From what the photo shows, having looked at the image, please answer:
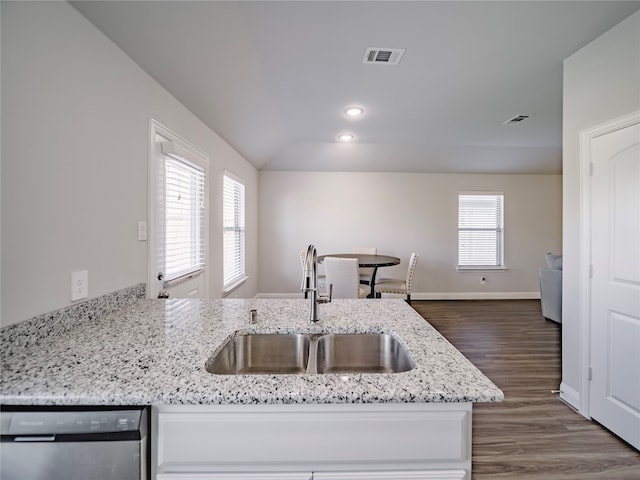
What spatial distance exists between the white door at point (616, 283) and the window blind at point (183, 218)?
2842 mm

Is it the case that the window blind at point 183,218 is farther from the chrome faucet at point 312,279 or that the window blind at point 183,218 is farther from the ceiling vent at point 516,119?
the ceiling vent at point 516,119

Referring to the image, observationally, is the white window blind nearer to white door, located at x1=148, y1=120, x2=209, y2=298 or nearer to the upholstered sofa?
white door, located at x1=148, y1=120, x2=209, y2=298

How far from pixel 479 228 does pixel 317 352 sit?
5272mm

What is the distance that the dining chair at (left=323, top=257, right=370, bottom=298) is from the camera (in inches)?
142

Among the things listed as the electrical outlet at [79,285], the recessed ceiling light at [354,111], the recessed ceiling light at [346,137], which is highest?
the recessed ceiling light at [346,137]

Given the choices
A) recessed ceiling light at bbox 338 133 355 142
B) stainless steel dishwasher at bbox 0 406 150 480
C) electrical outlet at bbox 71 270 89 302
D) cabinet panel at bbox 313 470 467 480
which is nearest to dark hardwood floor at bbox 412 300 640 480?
cabinet panel at bbox 313 470 467 480

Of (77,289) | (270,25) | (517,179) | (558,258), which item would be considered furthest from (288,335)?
(517,179)

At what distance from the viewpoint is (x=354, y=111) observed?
126 inches

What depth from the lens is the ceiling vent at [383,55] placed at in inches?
81.2

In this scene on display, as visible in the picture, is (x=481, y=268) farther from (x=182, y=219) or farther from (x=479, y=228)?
(x=182, y=219)

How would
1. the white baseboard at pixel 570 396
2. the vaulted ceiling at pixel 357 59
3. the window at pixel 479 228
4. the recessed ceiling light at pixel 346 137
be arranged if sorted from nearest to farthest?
the vaulted ceiling at pixel 357 59 → the white baseboard at pixel 570 396 → the recessed ceiling light at pixel 346 137 → the window at pixel 479 228

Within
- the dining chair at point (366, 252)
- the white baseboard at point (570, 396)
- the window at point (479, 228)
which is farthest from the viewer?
the window at point (479, 228)

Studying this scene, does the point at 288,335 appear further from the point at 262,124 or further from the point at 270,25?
the point at 262,124

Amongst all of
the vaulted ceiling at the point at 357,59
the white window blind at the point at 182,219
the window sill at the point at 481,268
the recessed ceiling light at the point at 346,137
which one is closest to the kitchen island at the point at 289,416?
the white window blind at the point at 182,219
